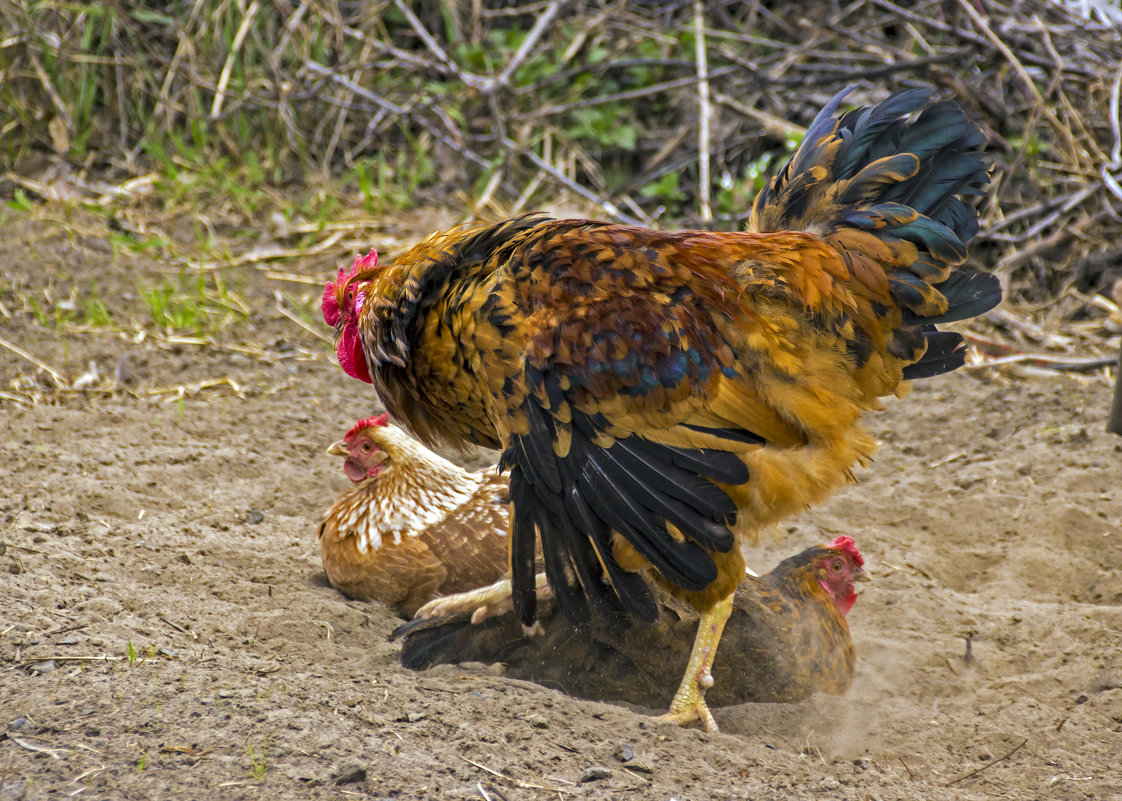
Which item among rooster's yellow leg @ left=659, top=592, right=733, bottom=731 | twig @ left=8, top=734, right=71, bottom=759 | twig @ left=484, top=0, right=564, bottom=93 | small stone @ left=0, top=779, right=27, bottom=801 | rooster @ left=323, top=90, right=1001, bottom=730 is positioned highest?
twig @ left=484, top=0, right=564, bottom=93

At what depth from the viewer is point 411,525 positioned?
3.69 m

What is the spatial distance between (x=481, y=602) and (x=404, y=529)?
1.84ft

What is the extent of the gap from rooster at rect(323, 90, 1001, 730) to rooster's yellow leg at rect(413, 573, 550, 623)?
0.31 metres

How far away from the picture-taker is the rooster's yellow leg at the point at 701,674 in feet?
9.80

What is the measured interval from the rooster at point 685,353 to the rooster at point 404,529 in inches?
24.0

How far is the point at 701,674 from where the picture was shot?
9.99ft

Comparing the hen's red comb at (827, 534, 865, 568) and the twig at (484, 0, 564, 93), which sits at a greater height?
the twig at (484, 0, 564, 93)

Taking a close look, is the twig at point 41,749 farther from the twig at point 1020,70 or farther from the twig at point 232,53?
the twig at point 1020,70

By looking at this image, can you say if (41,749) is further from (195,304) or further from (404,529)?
(195,304)

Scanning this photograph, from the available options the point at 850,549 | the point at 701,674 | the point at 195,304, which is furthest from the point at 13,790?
the point at 195,304

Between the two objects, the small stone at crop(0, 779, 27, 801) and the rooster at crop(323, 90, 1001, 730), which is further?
the rooster at crop(323, 90, 1001, 730)

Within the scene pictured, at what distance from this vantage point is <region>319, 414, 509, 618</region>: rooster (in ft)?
11.8

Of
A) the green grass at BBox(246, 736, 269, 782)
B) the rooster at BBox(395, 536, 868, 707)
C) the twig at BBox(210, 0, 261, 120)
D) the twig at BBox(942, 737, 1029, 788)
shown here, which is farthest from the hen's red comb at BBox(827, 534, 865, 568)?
the twig at BBox(210, 0, 261, 120)

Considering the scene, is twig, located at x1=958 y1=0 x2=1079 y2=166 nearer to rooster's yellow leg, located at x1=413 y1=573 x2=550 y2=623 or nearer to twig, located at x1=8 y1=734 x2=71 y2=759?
rooster's yellow leg, located at x1=413 y1=573 x2=550 y2=623
